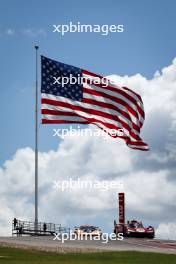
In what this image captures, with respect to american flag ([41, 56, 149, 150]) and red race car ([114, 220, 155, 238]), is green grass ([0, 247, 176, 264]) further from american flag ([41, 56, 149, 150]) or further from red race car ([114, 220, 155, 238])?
red race car ([114, 220, 155, 238])

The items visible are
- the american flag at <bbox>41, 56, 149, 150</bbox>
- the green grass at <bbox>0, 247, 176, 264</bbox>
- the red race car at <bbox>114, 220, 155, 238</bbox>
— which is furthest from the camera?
the red race car at <bbox>114, 220, 155, 238</bbox>

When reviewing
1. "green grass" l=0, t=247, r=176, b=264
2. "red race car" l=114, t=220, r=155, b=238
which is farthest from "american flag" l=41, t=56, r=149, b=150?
"red race car" l=114, t=220, r=155, b=238

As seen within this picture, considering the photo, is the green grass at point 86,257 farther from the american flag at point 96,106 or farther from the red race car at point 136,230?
Result: the red race car at point 136,230

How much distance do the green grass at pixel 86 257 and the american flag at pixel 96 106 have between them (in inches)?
443

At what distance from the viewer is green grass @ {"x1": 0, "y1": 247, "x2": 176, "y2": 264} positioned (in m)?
31.3

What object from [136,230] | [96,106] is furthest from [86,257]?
[136,230]

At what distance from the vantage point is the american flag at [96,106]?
Answer: 153 ft

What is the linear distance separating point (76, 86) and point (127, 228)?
17.2m

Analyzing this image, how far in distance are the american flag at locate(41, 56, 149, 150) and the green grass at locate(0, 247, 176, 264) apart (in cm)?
1125

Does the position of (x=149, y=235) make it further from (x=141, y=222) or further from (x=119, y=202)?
(x=119, y=202)

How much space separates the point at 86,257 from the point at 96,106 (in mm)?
15718

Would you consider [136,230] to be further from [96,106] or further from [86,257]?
[86,257]

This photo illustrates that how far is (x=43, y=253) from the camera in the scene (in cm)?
3747

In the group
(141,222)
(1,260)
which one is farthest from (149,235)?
(1,260)
